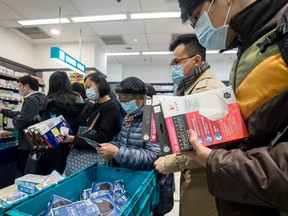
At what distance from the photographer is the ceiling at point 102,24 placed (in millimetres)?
4320

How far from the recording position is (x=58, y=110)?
2.41 m

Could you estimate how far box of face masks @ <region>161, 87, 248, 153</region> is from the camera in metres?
0.71

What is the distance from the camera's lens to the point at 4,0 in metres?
4.19

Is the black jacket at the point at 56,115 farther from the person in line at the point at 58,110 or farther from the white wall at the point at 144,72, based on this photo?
the white wall at the point at 144,72

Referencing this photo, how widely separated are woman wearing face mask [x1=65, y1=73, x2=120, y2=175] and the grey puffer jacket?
14.8 inches

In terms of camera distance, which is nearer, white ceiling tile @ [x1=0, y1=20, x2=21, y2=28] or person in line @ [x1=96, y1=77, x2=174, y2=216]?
Answer: person in line @ [x1=96, y1=77, x2=174, y2=216]

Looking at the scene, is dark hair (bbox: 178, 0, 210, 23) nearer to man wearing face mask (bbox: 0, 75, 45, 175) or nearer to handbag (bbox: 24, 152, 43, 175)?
handbag (bbox: 24, 152, 43, 175)

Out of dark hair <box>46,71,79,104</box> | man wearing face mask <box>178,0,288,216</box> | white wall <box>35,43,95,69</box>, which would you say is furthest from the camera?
white wall <box>35,43,95,69</box>

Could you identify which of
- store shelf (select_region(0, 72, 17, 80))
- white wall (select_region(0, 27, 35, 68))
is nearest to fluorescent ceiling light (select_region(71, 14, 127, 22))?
white wall (select_region(0, 27, 35, 68))

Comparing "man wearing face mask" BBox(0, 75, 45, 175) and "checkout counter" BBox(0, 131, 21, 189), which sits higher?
"man wearing face mask" BBox(0, 75, 45, 175)

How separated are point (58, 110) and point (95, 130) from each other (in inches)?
23.3

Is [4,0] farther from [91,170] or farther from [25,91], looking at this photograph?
[91,170]

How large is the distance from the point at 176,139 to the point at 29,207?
779 millimetres

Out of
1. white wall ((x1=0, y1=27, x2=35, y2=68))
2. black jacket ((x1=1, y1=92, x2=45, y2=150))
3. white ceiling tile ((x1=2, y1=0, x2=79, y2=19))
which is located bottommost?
black jacket ((x1=1, y1=92, x2=45, y2=150))
